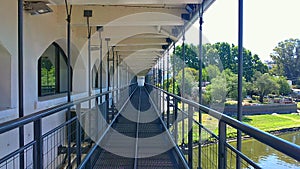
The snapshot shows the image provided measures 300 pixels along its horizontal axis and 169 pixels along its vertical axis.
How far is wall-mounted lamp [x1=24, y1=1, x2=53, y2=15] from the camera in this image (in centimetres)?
409

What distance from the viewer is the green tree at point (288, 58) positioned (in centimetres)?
232

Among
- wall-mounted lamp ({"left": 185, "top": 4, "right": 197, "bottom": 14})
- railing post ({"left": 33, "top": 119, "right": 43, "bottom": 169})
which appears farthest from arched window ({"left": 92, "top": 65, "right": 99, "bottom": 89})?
railing post ({"left": 33, "top": 119, "right": 43, "bottom": 169})

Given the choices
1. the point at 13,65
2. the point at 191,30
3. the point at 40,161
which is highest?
the point at 191,30

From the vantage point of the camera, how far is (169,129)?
15.1ft

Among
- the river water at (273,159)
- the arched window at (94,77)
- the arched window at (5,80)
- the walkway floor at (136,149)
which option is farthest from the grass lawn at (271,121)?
the arched window at (94,77)

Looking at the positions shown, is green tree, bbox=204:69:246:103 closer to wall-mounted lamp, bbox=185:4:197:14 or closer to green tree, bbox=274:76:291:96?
wall-mounted lamp, bbox=185:4:197:14

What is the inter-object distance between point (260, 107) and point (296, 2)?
1.44m

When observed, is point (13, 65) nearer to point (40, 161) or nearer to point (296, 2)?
point (40, 161)

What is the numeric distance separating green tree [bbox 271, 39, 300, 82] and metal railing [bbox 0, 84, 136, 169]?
1.70m

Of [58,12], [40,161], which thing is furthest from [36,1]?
[40,161]

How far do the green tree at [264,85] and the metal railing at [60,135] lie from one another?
1.66 meters

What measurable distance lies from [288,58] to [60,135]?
2.39 metres

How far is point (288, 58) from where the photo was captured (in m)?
2.46

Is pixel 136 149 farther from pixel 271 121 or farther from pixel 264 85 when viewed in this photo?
pixel 264 85
